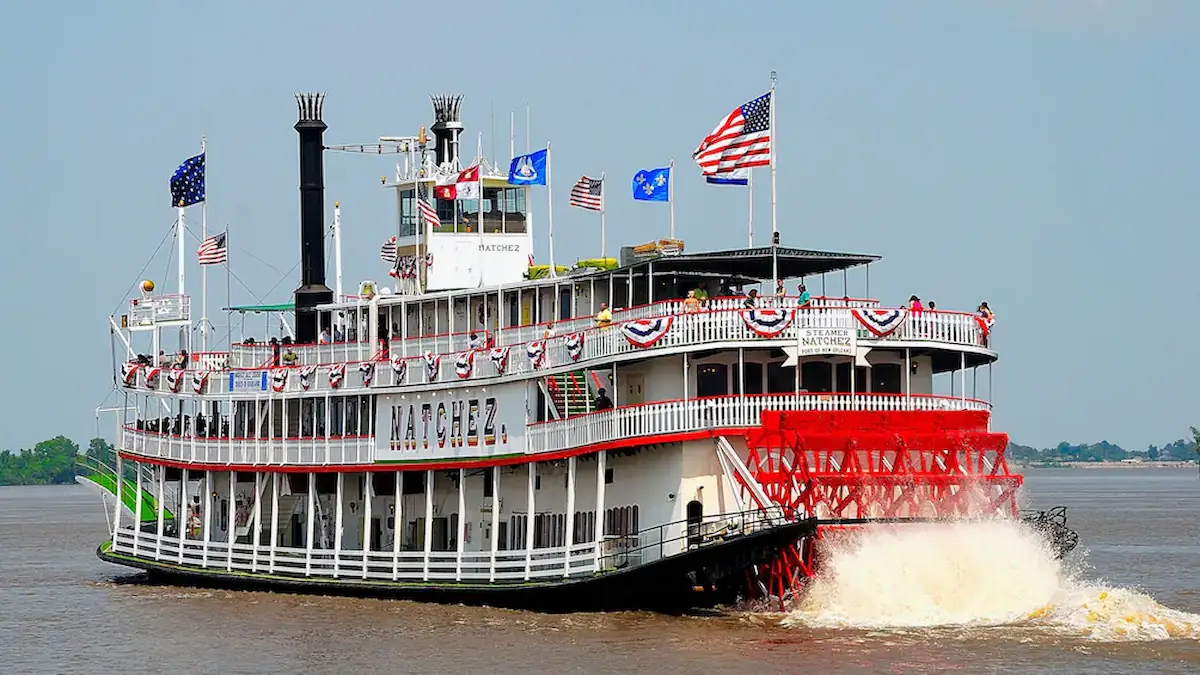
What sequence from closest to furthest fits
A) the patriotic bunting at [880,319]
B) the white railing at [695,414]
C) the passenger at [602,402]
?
the white railing at [695,414], the patriotic bunting at [880,319], the passenger at [602,402]

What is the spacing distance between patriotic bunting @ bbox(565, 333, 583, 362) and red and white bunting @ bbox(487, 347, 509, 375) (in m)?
2.07

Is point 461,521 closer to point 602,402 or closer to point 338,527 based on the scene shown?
point 338,527

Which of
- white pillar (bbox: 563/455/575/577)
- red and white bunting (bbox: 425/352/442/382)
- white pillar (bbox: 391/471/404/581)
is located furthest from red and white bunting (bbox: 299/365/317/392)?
white pillar (bbox: 563/455/575/577)

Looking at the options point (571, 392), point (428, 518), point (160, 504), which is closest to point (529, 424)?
point (571, 392)

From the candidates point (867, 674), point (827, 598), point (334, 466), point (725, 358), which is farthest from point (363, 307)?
point (867, 674)

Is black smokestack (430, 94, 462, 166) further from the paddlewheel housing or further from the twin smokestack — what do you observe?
the paddlewheel housing

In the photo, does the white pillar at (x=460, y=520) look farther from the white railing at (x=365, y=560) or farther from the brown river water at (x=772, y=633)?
the brown river water at (x=772, y=633)

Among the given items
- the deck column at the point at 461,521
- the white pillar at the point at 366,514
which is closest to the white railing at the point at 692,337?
the deck column at the point at 461,521

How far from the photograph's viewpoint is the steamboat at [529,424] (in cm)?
3200

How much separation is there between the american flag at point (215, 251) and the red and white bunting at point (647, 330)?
15214mm

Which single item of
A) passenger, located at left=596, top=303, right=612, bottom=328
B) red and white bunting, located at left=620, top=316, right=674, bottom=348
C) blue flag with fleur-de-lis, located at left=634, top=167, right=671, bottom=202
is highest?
blue flag with fleur-de-lis, located at left=634, top=167, right=671, bottom=202

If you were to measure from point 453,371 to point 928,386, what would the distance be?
924 cm

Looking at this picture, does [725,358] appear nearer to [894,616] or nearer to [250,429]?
[894,616]

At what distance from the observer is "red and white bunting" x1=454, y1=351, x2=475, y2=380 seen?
37219 mm
